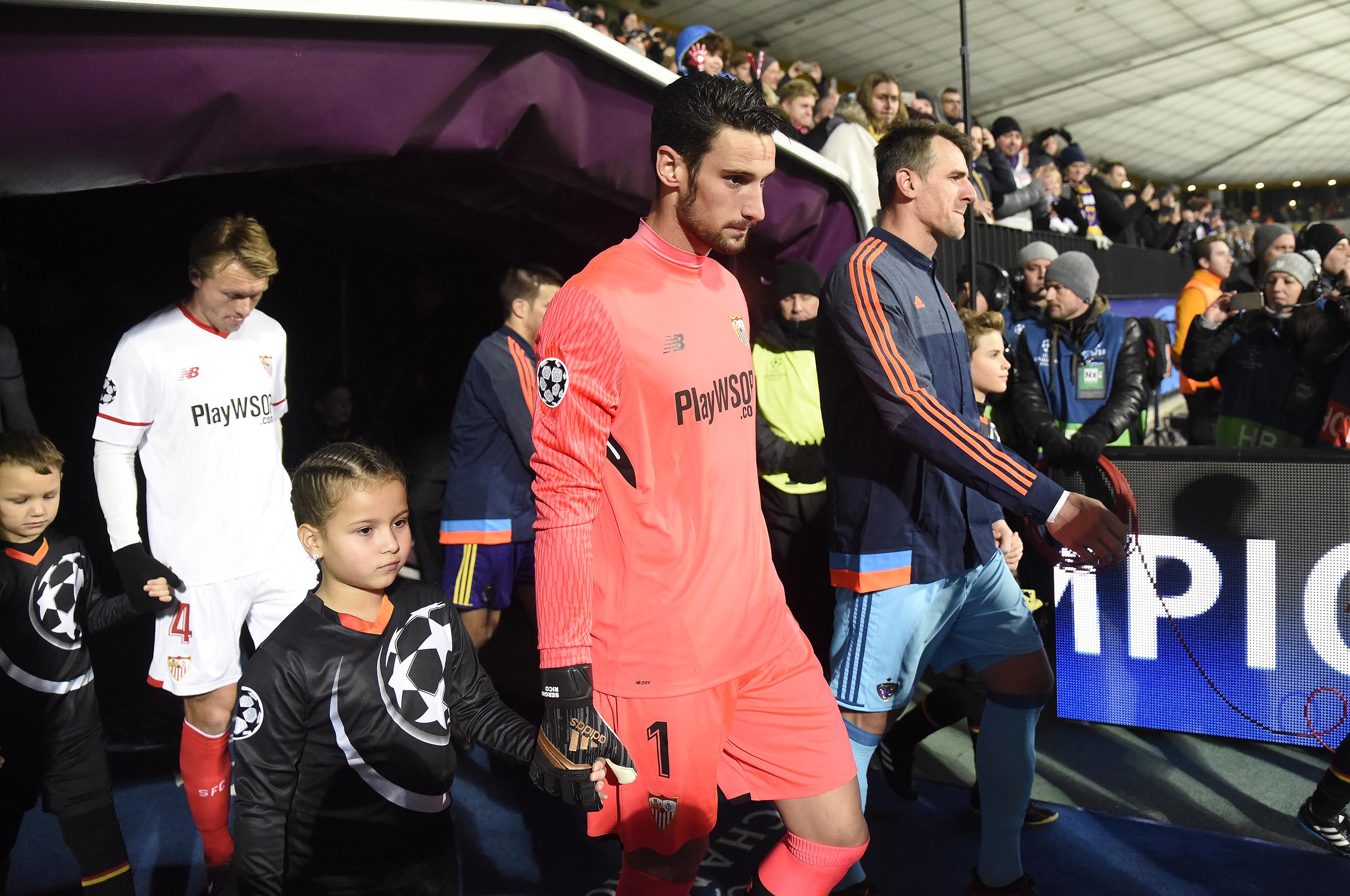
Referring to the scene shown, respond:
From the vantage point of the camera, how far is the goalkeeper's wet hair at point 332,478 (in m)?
1.90

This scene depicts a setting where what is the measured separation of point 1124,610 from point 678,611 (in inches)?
102

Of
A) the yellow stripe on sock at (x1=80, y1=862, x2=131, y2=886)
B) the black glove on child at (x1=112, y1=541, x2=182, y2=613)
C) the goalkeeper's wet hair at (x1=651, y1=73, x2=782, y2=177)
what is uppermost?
the goalkeeper's wet hair at (x1=651, y1=73, x2=782, y2=177)

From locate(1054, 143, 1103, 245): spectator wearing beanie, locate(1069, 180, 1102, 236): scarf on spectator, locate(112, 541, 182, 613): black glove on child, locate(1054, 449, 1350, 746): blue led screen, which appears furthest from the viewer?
locate(1069, 180, 1102, 236): scarf on spectator

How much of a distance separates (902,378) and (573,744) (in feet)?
3.71

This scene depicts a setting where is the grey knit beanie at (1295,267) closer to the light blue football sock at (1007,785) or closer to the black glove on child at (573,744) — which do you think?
the light blue football sock at (1007,785)

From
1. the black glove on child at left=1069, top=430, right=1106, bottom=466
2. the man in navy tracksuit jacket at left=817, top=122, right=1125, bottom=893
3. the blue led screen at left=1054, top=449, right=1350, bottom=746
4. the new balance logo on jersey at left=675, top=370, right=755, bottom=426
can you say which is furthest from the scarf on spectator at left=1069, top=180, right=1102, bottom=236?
the new balance logo on jersey at left=675, top=370, right=755, bottom=426

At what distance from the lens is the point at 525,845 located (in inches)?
126

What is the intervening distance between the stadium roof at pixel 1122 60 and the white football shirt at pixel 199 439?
12.3m

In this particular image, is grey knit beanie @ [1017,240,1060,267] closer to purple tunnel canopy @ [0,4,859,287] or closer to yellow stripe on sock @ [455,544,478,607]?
purple tunnel canopy @ [0,4,859,287]

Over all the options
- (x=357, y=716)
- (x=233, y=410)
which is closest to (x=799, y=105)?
(x=233, y=410)

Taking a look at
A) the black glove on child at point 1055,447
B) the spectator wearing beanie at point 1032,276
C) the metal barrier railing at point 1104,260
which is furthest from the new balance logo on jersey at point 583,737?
the spectator wearing beanie at point 1032,276

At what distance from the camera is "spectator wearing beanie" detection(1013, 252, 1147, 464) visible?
4.18 m

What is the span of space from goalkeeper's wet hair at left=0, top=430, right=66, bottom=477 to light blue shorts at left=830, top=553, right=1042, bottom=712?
214 centimetres

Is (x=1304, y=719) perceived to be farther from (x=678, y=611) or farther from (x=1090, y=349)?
(x=678, y=611)
